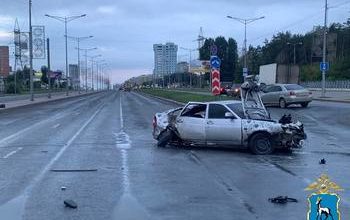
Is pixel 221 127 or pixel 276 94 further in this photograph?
pixel 276 94

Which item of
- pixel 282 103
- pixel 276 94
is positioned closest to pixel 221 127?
pixel 282 103

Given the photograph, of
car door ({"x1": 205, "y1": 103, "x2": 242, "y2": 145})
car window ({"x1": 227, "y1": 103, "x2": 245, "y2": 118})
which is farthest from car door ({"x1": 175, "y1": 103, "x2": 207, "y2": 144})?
car window ({"x1": 227, "y1": 103, "x2": 245, "y2": 118})

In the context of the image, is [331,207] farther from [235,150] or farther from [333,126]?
[333,126]

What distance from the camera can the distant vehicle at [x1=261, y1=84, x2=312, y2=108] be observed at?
38469 mm

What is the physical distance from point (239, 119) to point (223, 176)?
4.60 meters

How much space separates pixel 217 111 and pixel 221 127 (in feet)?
1.80

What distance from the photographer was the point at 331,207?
210 inches

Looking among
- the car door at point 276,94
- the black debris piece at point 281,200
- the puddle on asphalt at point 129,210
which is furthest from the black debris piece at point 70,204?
the car door at point 276,94

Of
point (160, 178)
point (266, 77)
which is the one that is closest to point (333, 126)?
point (160, 178)

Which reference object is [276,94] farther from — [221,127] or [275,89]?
[221,127]

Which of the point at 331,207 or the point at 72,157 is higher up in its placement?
the point at 331,207

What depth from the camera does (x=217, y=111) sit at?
17.0 metres

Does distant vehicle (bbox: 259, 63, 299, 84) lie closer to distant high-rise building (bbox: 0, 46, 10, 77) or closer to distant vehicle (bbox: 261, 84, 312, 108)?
distant vehicle (bbox: 261, 84, 312, 108)

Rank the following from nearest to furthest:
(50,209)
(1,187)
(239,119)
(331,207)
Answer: (331,207) < (50,209) < (1,187) < (239,119)
